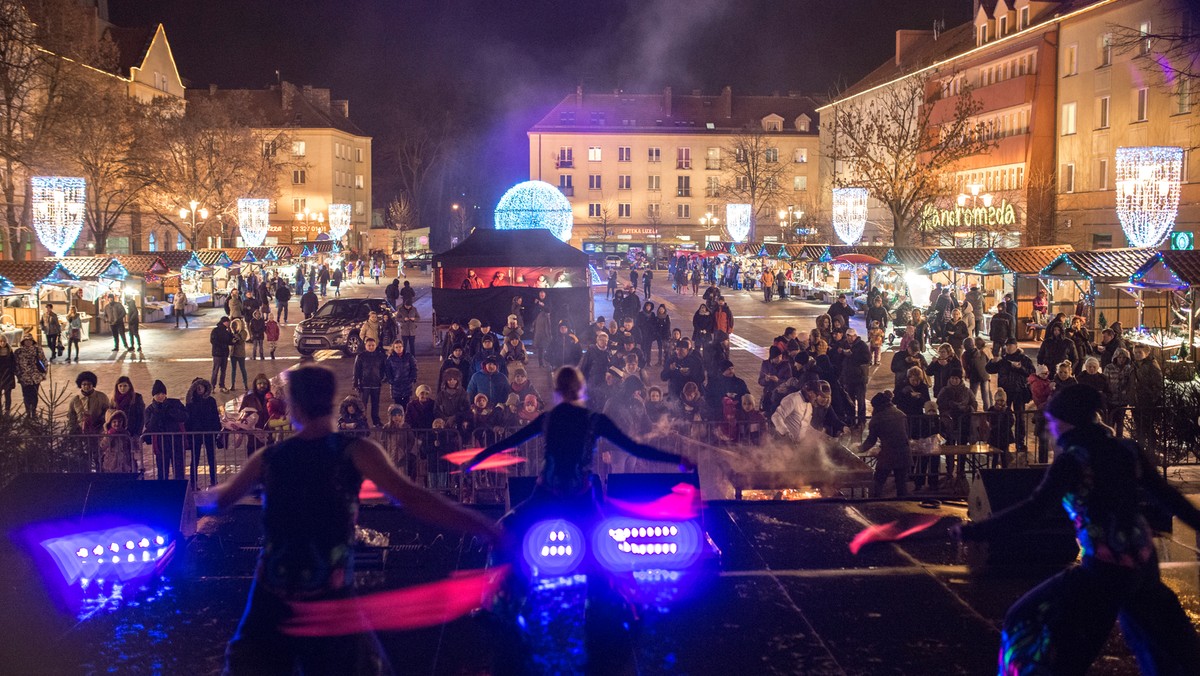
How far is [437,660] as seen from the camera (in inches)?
244

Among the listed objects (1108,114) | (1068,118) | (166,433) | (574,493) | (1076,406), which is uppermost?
(1068,118)

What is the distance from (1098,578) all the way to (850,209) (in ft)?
121

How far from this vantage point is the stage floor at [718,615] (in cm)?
618

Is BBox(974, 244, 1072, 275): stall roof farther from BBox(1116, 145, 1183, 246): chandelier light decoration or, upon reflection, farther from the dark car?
the dark car

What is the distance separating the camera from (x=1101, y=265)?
25594 mm

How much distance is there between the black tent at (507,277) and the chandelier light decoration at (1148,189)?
14.7 metres

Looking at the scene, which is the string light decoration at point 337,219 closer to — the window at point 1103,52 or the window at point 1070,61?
the window at point 1070,61

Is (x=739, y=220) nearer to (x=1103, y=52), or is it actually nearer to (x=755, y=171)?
(x=755, y=171)

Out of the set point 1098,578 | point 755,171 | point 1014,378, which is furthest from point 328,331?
point 755,171

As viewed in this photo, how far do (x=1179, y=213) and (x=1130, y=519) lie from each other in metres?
38.7

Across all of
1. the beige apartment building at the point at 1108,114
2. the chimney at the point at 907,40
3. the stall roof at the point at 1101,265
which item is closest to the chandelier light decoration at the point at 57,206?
the stall roof at the point at 1101,265

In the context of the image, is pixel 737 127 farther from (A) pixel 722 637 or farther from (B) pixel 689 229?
(A) pixel 722 637

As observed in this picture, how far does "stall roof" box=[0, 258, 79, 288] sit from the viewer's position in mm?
26859

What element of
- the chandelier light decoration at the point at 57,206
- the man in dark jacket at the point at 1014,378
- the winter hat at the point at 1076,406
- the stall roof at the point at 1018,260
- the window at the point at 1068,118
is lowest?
the man in dark jacket at the point at 1014,378
